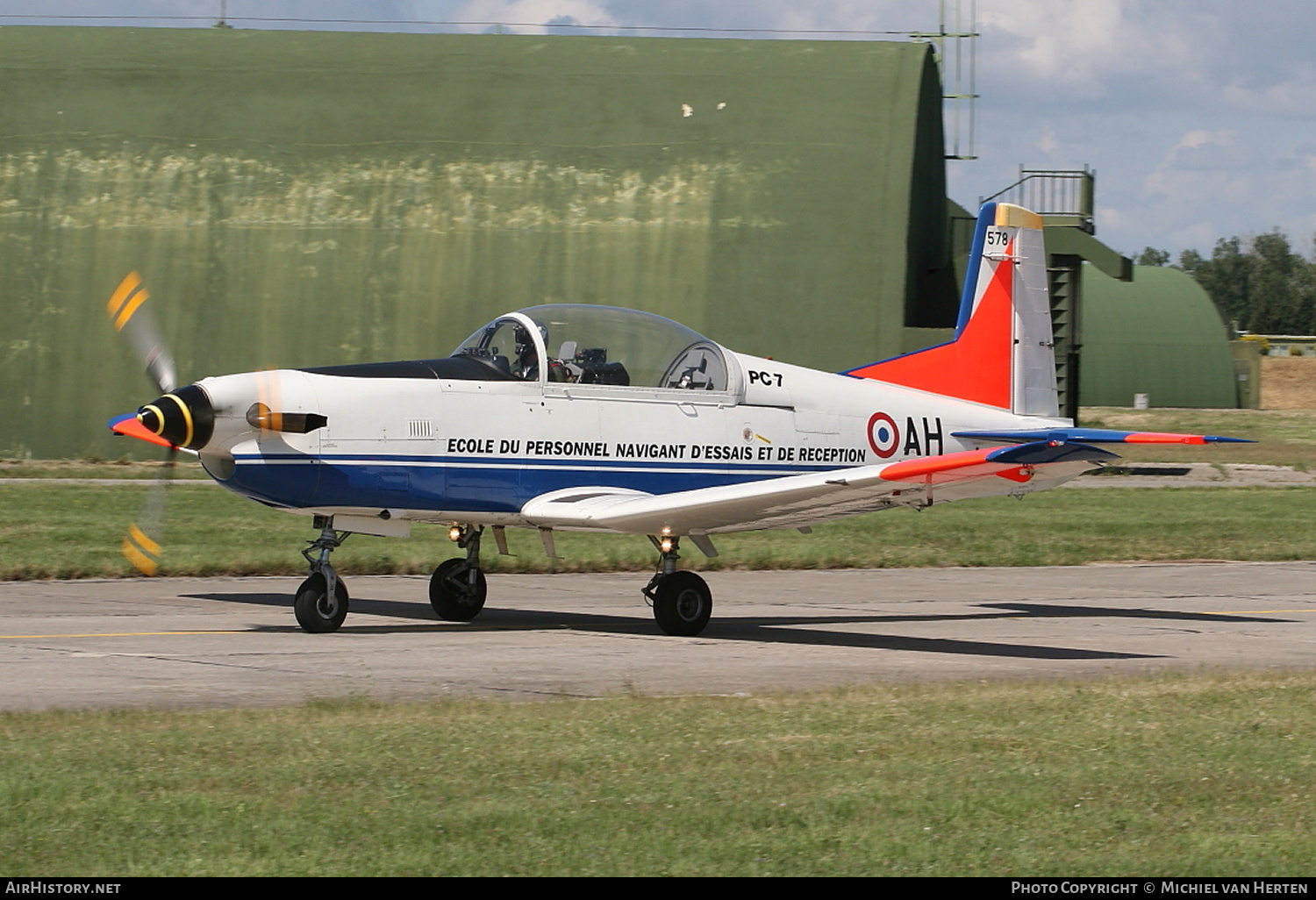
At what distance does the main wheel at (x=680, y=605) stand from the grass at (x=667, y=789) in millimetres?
3660

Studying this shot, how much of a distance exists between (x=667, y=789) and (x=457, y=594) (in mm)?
6900

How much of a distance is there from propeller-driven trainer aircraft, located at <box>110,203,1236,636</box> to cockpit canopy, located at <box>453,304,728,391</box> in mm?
16

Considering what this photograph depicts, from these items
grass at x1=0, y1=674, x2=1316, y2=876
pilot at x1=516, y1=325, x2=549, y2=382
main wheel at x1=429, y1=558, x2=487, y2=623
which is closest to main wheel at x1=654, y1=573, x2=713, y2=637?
main wheel at x1=429, y1=558, x2=487, y2=623

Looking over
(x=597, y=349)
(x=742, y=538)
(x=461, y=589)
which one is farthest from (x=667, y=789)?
(x=742, y=538)

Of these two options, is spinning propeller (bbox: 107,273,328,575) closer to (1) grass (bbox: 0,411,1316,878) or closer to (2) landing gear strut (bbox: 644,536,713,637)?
(2) landing gear strut (bbox: 644,536,713,637)

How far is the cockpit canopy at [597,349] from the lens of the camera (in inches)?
483

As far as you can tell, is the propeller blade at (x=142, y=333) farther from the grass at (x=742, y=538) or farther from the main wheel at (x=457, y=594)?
the grass at (x=742, y=538)

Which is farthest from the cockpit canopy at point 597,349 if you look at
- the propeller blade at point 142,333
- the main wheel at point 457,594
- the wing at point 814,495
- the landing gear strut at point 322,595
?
the propeller blade at point 142,333

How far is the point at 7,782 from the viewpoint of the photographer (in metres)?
6.26

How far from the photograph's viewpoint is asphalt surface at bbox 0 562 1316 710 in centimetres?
Answer: 966

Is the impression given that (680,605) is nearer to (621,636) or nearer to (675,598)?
(675,598)
